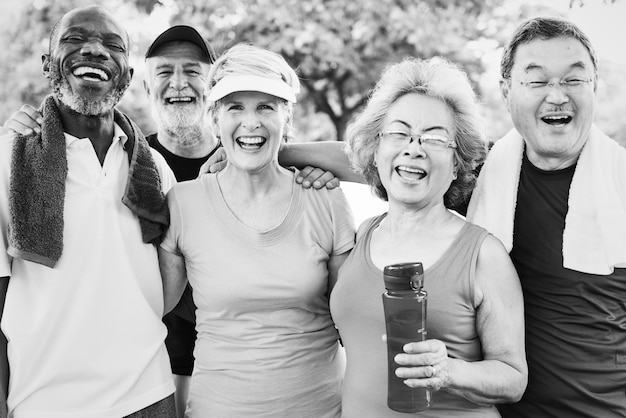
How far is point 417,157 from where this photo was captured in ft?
7.06

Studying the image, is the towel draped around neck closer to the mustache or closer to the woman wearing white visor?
the woman wearing white visor

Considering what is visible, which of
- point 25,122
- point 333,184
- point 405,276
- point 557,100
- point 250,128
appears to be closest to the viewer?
point 405,276

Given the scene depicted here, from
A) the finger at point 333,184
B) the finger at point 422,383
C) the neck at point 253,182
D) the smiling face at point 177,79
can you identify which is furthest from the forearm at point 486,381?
the smiling face at point 177,79

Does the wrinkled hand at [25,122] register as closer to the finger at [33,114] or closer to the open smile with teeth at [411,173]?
the finger at [33,114]

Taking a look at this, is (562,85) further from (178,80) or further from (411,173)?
(178,80)

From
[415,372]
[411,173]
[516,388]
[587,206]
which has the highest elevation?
[411,173]

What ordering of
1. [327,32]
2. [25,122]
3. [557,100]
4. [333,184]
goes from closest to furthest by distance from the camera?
1. [557,100]
2. [25,122]
3. [333,184]
4. [327,32]

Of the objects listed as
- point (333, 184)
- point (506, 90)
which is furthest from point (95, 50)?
point (506, 90)

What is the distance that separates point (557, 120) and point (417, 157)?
54 centimetres

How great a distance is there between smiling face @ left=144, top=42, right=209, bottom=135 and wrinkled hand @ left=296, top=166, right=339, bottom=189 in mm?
1161

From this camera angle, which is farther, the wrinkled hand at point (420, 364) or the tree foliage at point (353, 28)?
the tree foliage at point (353, 28)

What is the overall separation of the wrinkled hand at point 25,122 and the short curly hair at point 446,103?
1.16 metres

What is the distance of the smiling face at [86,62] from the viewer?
2375mm

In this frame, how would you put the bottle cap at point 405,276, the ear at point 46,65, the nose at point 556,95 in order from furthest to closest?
1. the ear at point 46,65
2. the nose at point 556,95
3. the bottle cap at point 405,276
